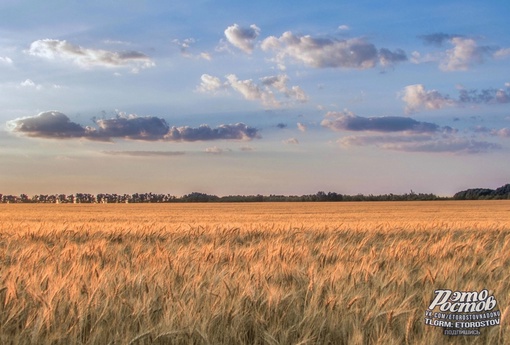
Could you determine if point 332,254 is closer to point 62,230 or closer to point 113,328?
point 113,328

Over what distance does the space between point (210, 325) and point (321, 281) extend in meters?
1.46

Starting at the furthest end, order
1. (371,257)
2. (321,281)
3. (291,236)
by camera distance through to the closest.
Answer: (291,236) < (371,257) < (321,281)

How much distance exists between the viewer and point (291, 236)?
12.8 meters

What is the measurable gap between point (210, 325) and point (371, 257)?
14.0 ft

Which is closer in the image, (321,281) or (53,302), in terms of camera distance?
(53,302)

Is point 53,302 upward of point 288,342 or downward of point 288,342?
upward

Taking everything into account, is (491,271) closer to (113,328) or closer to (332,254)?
(332,254)

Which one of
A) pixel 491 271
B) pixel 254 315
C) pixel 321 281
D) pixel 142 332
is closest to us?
pixel 142 332

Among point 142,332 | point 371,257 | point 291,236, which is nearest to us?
point 142,332

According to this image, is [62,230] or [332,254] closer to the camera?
[332,254]

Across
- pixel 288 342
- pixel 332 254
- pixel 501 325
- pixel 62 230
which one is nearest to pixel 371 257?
pixel 332 254

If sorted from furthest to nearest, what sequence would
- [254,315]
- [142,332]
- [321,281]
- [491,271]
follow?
[491,271], [321,281], [254,315], [142,332]

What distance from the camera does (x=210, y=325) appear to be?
3.95 m

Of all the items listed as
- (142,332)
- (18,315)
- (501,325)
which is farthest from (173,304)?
(501,325)
